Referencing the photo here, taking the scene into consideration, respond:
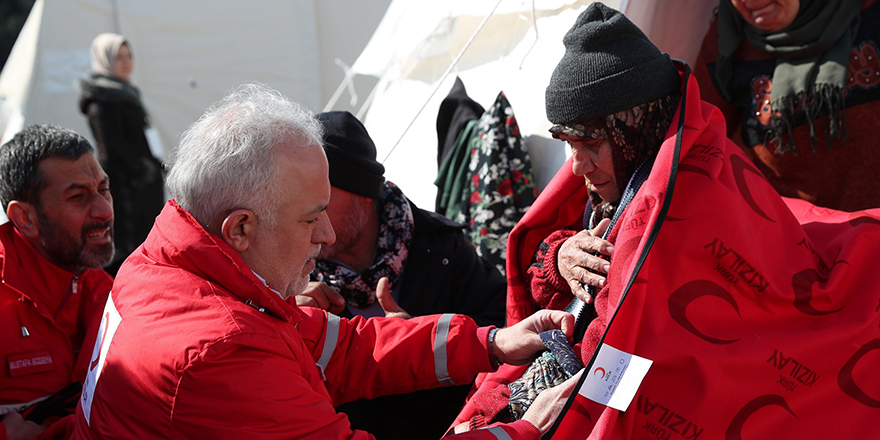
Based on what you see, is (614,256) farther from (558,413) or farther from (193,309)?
(193,309)

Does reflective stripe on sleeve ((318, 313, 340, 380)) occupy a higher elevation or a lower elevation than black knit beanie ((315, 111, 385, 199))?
lower

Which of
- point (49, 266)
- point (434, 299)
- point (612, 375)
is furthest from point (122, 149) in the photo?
point (612, 375)

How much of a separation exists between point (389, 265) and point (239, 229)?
3.49 ft

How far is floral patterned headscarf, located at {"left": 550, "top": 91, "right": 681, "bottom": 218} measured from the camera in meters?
→ 1.87

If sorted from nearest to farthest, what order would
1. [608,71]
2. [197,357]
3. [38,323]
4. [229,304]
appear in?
[197,357]
[229,304]
[608,71]
[38,323]

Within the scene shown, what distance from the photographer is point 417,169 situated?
161 inches

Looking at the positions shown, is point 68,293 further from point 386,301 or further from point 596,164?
point 596,164

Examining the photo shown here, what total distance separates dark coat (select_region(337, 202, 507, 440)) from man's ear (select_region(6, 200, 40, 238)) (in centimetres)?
126

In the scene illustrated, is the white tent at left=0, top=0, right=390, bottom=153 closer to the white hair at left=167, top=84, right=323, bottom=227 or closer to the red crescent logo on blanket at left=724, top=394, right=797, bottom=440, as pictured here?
the white hair at left=167, top=84, right=323, bottom=227

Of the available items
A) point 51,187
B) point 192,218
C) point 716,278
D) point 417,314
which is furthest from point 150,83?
point 716,278

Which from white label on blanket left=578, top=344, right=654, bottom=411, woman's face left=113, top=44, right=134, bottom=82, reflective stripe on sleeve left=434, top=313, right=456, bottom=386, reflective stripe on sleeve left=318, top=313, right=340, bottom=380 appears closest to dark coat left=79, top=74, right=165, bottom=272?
woman's face left=113, top=44, right=134, bottom=82

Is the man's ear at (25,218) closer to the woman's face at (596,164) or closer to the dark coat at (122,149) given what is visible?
the woman's face at (596,164)

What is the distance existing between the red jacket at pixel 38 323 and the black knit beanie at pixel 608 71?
1757 mm

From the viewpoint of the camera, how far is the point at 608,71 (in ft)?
5.96
